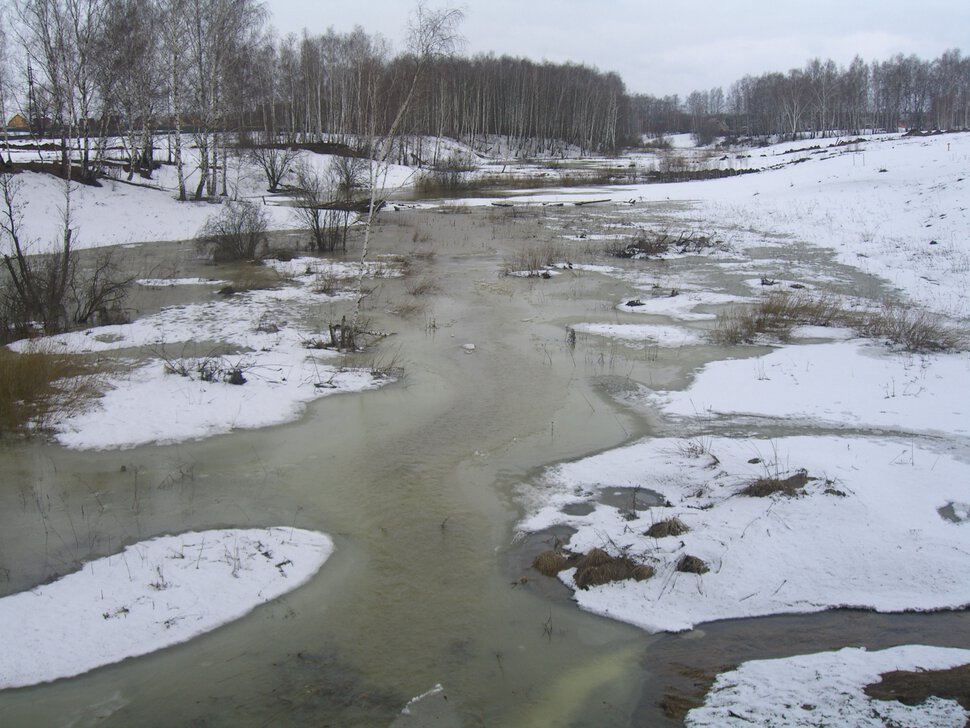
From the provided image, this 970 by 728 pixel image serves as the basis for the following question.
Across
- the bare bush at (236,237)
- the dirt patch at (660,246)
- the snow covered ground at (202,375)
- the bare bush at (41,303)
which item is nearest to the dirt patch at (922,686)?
the snow covered ground at (202,375)

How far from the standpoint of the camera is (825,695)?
380cm

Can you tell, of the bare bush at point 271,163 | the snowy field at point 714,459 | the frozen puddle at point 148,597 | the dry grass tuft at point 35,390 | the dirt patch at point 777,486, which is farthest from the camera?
the bare bush at point 271,163

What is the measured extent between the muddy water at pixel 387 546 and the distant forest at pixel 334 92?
18.6 feet

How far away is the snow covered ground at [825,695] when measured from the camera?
138 inches

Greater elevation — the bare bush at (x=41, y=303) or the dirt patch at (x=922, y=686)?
the bare bush at (x=41, y=303)

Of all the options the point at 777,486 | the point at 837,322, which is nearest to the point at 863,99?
the point at 837,322

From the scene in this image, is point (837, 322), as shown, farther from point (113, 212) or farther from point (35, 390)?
point (113, 212)

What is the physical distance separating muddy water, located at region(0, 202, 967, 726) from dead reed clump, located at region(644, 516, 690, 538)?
102 cm

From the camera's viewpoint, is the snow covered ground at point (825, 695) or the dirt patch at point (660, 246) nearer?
the snow covered ground at point (825, 695)

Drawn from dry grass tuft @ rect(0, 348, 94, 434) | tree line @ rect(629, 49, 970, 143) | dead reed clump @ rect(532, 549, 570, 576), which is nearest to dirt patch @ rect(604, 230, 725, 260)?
dry grass tuft @ rect(0, 348, 94, 434)

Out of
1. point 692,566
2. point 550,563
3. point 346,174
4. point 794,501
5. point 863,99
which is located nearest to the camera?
point 692,566

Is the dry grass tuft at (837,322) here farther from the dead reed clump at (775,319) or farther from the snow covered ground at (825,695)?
the snow covered ground at (825,695)

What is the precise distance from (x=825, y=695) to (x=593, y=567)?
6.15 ft

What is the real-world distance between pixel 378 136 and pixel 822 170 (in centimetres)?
3052
